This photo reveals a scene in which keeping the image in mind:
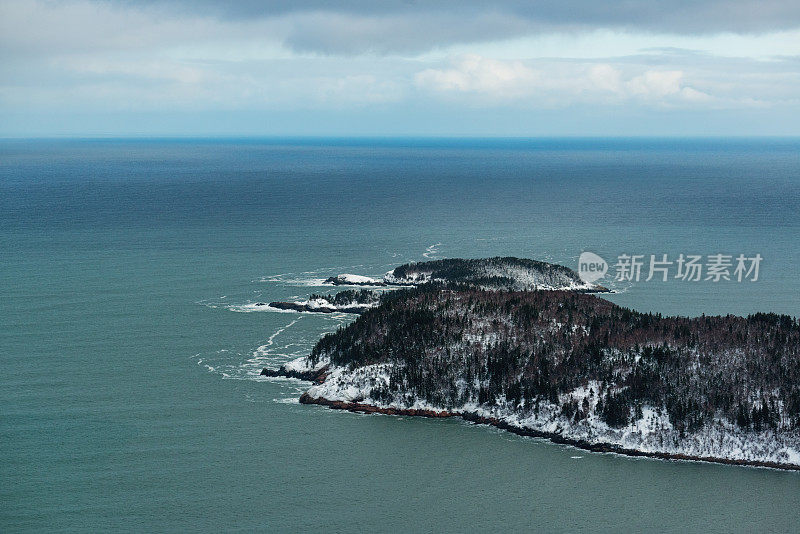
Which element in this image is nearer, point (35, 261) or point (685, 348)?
point (685, 348)

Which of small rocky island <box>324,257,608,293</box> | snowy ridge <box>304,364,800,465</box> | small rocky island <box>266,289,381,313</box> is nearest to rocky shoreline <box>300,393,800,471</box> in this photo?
snowy ridge <box>304,364,800,465</box>

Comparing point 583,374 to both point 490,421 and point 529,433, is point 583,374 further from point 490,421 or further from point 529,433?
point 490,421

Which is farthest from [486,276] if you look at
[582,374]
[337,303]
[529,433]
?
[529,433]

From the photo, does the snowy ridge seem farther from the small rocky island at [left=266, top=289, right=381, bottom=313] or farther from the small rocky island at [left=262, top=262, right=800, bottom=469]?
the small rocky island at [left=266, top=289, right=381, bottom=313]

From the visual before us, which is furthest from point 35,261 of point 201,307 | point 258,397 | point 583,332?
point 583,332

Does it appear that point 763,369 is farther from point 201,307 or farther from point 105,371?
point 201,307
